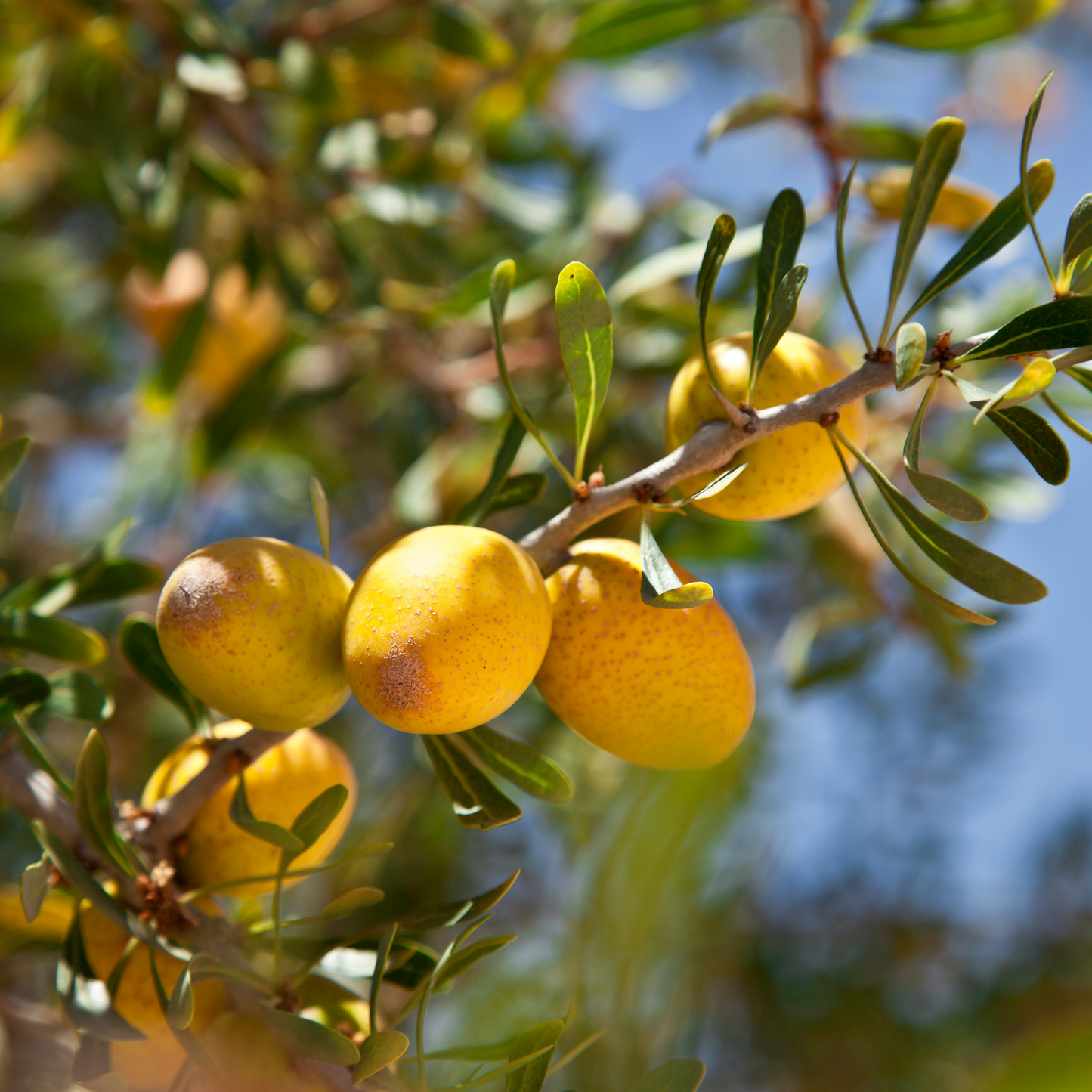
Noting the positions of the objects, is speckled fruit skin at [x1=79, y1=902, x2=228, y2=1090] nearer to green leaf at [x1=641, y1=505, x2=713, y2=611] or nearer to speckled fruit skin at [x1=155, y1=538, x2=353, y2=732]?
speckled fruit skin at [x1=155, y1=538, x2=353, y2=732]

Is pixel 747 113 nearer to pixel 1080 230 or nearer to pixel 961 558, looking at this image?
pixel 1080 230

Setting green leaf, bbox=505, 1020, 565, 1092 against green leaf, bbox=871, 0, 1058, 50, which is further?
green leaf, bbox=871, 0, 1058, 50

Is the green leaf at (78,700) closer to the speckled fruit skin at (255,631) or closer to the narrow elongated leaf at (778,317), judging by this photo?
the speckled fruit skin at (255,631)

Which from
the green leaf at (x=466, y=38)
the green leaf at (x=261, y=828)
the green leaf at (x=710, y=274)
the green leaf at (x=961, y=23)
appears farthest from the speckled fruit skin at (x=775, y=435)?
the green leaf at (x=466, y=38)

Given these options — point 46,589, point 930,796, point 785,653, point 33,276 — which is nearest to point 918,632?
point 785,653

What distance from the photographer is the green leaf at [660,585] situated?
0.57 m

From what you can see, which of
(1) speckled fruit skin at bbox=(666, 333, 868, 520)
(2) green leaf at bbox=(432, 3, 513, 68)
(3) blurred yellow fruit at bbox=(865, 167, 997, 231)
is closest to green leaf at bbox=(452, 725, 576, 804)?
(1) speckled fruit skin at bbox=(666, 333, 868, 520)

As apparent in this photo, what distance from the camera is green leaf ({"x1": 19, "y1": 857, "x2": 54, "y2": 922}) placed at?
0.64m

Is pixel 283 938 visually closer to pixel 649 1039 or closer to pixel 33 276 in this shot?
pixel 649 1039

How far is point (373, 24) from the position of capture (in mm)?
1617

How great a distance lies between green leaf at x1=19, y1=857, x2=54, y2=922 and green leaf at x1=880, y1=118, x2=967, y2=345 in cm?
74

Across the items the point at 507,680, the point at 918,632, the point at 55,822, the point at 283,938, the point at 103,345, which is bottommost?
the point at 918,632

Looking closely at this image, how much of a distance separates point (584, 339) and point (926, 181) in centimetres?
29

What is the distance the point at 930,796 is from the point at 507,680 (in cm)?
166
